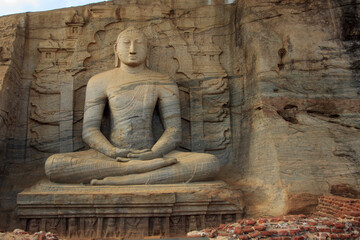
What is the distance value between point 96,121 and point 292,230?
146 inches

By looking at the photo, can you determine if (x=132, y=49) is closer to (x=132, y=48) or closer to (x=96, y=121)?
(x=132, y=48)

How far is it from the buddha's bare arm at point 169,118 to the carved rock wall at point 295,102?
124 centimetres

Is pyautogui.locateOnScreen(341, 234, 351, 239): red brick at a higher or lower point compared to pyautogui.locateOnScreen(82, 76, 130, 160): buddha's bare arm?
lower

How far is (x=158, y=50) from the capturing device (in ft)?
25.6

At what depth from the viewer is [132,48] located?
6.93m

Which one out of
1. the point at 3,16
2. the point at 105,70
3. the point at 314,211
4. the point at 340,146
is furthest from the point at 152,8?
the point at 314,211

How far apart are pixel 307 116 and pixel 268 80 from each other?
2.84 feet

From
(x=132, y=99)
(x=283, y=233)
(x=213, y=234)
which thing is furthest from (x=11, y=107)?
(x=283, y=233)

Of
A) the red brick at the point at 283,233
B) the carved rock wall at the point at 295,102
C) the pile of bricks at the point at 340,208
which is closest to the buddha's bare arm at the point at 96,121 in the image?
the carved rock wall at the point at 295,102

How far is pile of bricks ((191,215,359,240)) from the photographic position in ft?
13.8

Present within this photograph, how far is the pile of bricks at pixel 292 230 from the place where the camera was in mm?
4199

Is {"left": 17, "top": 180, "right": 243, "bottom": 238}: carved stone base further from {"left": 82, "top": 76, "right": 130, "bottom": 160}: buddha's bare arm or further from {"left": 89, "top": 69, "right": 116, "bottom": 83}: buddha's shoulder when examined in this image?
{"left": 89, "top": 69, "right": 116, "bottom": 83}: buddha's shoulder

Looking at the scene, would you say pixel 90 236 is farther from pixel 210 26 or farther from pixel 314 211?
pixel 210 26

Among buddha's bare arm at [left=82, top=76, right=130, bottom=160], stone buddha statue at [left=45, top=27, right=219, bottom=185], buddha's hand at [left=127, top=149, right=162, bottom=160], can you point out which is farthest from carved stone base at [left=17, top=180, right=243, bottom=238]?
buddha's bare arm at [left=82, top=76, right=130, bottom=160]
